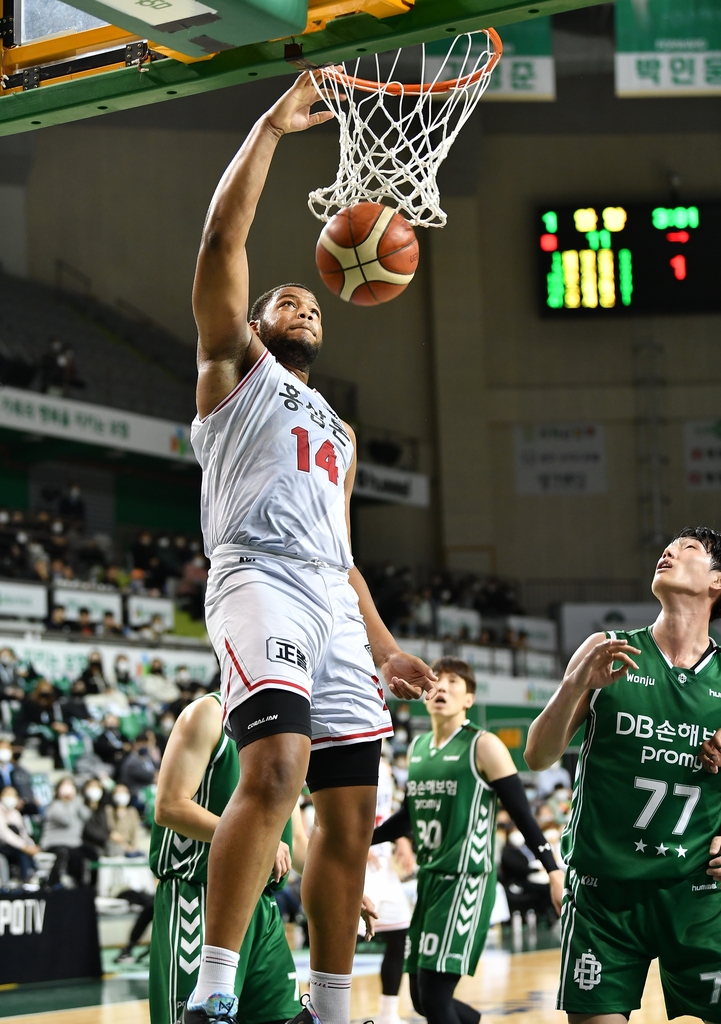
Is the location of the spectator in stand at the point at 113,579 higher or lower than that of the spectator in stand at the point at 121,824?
higher

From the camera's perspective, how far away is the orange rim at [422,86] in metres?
4.32

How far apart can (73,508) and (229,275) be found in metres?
19.4

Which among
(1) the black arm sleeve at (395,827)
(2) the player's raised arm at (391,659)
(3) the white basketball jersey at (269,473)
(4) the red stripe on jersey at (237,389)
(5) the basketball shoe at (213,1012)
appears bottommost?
(1) the black arm sleeve at (395,827)

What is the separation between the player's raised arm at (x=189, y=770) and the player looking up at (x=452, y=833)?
2.27m

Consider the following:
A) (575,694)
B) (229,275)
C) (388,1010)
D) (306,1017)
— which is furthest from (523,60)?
(306,1017)

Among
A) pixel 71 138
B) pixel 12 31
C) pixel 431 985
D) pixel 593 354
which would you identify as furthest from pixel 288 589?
pixel 593 354

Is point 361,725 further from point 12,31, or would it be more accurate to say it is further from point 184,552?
point 184,552

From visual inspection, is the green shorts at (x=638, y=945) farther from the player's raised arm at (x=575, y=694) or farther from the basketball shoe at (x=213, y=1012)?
the basketball shoe at (x=213, y=1012)

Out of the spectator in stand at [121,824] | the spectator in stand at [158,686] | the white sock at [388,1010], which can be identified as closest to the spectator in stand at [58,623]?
the spectator in stand at [158,686]

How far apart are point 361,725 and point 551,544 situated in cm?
2552

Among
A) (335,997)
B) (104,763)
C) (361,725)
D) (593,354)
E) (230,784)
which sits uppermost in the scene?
(593,354)

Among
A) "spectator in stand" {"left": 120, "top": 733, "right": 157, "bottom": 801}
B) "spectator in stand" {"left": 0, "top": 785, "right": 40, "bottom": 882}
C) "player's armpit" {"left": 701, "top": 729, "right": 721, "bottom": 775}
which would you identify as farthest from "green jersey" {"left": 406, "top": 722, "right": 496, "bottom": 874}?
"spectator in stand" {"left": 120, "top": 733, "right": 157, "bottom": 801}

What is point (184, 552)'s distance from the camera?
2294cm

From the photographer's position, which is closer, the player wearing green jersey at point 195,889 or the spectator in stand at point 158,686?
the player wearing green jersey at point 195,889
